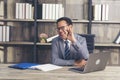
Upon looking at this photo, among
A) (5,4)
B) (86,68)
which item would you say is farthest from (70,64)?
(5,4)

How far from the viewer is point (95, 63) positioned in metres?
2.31

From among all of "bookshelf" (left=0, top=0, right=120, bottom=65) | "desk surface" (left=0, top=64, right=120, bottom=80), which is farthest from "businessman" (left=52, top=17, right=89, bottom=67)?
"bookshelf" (left=0, top=0, right=120, bottom=65)

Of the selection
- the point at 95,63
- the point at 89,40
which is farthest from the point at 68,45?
the point at 95,63

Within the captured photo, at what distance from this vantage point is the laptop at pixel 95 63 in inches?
88.0

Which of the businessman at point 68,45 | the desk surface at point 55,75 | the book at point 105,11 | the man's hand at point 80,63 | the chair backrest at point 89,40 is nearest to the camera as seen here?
the desk surface at point 55,75

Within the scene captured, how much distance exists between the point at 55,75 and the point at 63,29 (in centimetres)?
106

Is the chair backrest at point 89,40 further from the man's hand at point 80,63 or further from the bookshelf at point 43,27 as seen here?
the bookshelf at point 43,27

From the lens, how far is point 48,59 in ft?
16.3

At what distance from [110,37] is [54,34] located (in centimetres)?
100

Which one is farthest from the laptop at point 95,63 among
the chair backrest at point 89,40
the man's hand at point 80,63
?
the chair backrest at point 89,40

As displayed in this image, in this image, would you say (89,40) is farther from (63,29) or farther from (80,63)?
(80,63)

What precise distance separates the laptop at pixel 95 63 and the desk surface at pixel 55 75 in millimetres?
45

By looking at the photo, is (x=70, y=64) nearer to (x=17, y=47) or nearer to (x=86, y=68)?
(x=86, y=68)

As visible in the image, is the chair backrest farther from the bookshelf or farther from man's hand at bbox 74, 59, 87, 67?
the bookshelf
